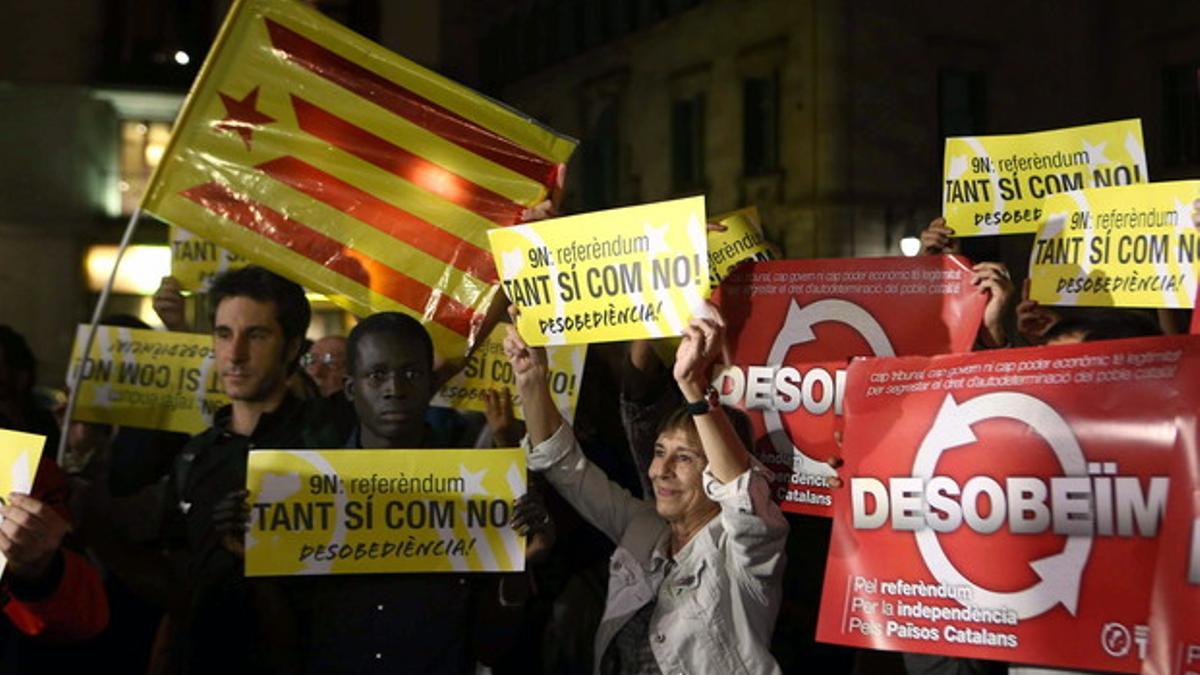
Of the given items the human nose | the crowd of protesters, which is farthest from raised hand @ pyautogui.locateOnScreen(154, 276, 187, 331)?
the human nose

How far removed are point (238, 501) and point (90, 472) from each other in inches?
67.6

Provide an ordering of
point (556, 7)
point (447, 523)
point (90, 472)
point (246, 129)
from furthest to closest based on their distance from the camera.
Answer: point (556, 7) → point (90, 472) → point (246, 129) → point (447, 523)

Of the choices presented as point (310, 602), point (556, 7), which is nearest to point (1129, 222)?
point (310, 602)

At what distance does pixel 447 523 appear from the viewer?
4066mm

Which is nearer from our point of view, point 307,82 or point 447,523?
point 447,523

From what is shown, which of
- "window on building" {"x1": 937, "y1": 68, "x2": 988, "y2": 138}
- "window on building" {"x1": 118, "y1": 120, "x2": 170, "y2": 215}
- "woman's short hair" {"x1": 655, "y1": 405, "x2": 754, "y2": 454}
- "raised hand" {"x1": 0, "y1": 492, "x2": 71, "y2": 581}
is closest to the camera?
"raised hand" {"x1": 0, "y1": 492, "x2": 71, "y2": 581}

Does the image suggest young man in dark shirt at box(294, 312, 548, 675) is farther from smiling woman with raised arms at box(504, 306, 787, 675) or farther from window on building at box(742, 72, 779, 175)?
window on building at box(742, 72, 779, 175)

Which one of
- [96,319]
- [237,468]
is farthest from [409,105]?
[237,468]

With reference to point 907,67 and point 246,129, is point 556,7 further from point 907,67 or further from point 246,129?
point 246,129

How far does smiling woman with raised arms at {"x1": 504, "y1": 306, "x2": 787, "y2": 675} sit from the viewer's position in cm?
374

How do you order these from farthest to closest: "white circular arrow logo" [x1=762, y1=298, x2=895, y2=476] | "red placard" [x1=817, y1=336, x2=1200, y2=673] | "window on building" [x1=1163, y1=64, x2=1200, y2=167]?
1. "window on building" [x1=1163, y1=64, x2=1200, y2=167]
2. "white circular arrow logo" [x1=762, y1=298, x2=895, y2=476]
3. "red placard" [x1=817, y1=336, x2=1200, y2=673]

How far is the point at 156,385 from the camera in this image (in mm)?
5738

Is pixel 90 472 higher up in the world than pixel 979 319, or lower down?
lower down

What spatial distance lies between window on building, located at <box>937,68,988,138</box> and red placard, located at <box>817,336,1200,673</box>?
15.9 metres
